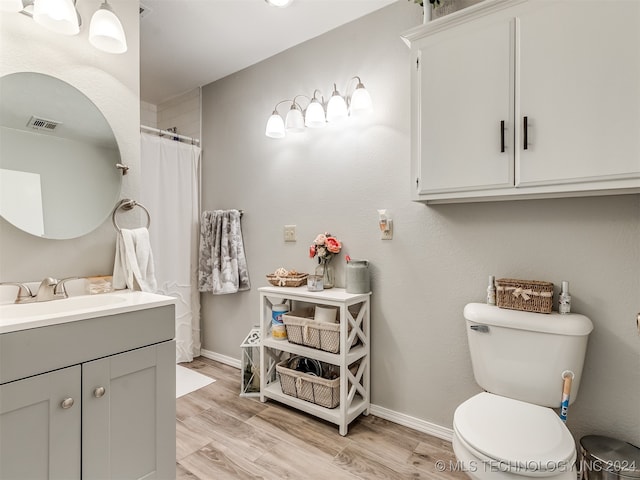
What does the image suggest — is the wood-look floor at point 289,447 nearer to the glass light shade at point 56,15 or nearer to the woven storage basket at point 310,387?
the woven storage basket at point 310,387

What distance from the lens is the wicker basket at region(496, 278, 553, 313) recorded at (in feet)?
4.86

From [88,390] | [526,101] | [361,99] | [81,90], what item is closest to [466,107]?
[526,101]

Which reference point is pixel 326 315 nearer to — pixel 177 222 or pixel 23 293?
pixel 23 293

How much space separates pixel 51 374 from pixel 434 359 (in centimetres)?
170

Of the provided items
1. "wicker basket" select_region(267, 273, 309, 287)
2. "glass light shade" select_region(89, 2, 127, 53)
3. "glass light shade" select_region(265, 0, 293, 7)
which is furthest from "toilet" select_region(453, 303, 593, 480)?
"glass light shade" select_region(89, 2, 127, 53)

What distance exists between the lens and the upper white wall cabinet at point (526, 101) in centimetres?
126

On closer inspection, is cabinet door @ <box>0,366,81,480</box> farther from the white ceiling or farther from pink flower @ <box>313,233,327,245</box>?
the white ceiling

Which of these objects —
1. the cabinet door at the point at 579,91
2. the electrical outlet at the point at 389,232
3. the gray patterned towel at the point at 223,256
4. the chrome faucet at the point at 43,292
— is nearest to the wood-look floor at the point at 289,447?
the gray patterned towel at the point at 223,256

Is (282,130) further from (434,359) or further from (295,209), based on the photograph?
(434,359)

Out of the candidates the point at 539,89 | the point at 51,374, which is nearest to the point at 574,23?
the point at 539,89

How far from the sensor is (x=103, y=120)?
5.37 feet

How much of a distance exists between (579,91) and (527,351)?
1.05 metres

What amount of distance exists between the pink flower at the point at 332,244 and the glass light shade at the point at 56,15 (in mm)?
1551

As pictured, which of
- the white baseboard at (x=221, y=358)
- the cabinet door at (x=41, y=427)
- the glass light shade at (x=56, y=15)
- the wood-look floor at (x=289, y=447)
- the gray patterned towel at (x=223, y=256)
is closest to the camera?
the cabinet door at (x=41, y=427)
